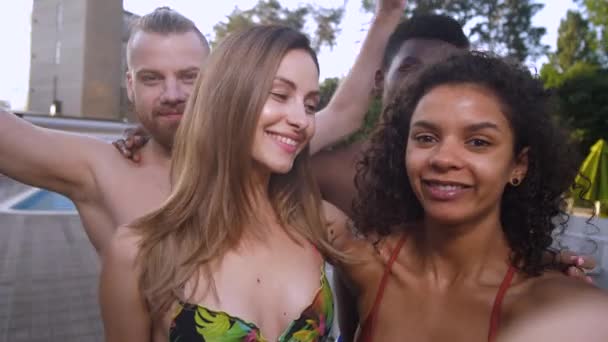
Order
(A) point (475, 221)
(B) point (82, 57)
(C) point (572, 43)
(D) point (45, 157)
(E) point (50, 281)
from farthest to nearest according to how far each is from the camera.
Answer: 1. (C) point (572, 43)
2. (B) point (82, 57)
3. (E) point (50, 281)
4. (D) point (45, 157)
5. (A) point (475, 221)

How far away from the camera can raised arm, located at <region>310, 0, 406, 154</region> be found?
2.49 meters

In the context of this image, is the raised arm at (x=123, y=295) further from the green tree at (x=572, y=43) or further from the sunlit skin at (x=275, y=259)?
the green tree at (x=572, y=43)

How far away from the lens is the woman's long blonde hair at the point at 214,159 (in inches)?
59.9

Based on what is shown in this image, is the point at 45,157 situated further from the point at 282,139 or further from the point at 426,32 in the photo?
the point at 426,32

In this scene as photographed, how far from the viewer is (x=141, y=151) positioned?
215 cm

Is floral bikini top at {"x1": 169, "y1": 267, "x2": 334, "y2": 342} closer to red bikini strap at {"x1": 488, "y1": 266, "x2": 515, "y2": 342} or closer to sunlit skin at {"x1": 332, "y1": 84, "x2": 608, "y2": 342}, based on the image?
sunlit skin at {"x1": 332, "y1": 84, "x2": 608, "y2": 342}

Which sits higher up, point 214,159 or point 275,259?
point 214,159

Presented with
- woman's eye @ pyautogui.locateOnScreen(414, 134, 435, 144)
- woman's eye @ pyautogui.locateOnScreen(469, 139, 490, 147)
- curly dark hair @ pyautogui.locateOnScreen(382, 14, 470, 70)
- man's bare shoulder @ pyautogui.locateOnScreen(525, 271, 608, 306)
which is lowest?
man's bare shoulder @ pyautogui.locateOnScreen(525, 271, 608, 306)

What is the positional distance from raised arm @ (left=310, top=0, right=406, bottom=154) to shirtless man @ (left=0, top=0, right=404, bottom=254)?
0.77 metres

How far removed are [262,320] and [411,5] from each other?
63.1 feet

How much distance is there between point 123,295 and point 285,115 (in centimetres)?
71

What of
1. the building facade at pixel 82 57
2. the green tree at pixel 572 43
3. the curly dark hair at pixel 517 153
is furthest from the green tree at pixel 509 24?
the curly dark hair at pixel 517 153

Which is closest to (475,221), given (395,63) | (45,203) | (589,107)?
(395,63)

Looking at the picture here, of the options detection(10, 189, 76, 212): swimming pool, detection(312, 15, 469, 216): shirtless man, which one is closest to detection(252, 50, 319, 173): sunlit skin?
detection(312, 15, 469, 216): shirtless man
